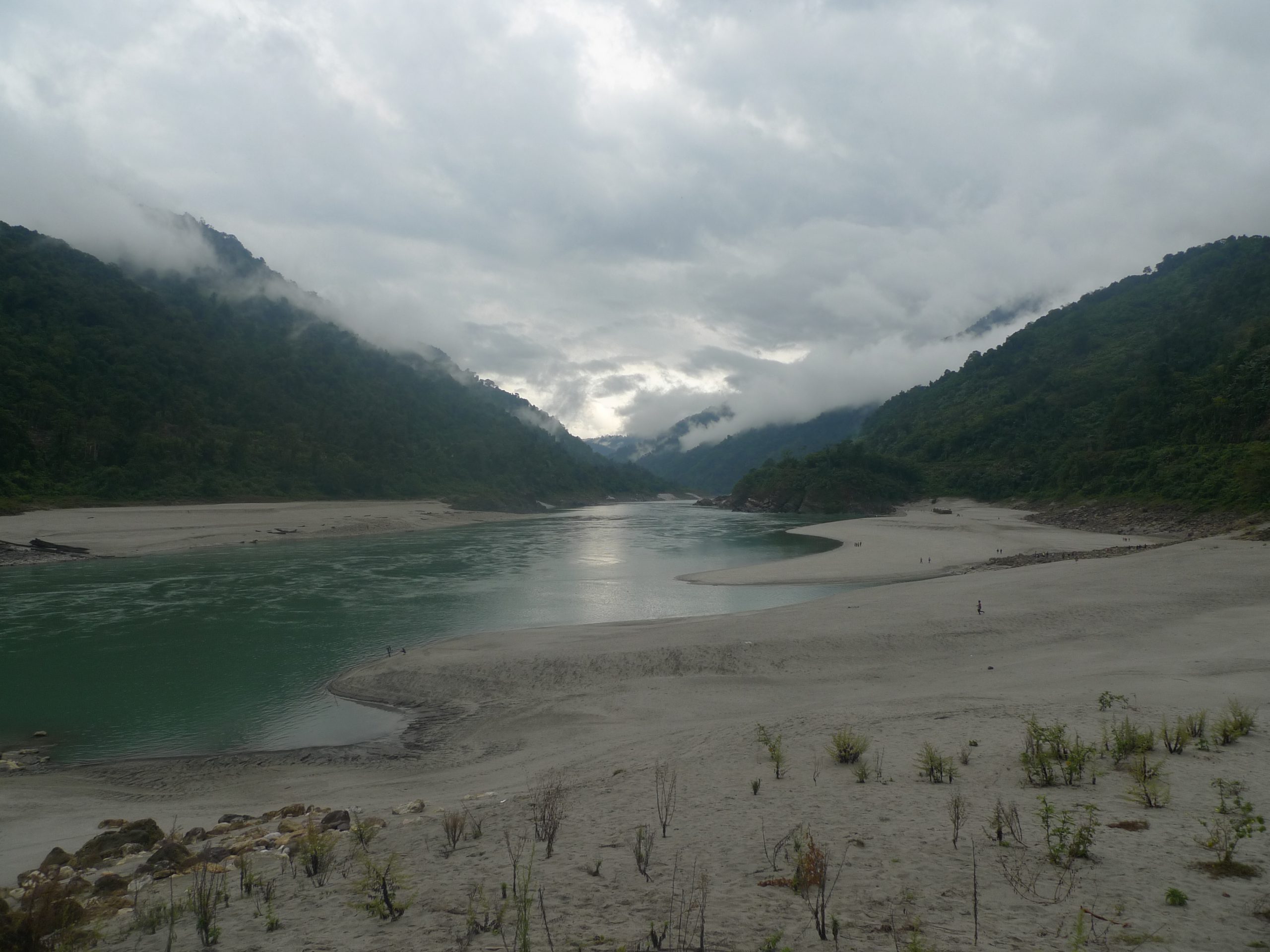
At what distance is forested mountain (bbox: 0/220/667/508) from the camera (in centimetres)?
6028

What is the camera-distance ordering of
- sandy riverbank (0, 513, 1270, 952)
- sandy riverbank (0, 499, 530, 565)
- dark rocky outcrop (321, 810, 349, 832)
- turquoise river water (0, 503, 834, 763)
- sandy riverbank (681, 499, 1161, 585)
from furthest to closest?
sandy riverbank (0, 499, 530, 565) → sandy riverbank (681, 499, 1161, 585) → turquoise river water (0, 503, 834, 763) → dark rocky outcrop (321, 810, 349, 832) → sandy riverbank (0, 513, 1270, 952)

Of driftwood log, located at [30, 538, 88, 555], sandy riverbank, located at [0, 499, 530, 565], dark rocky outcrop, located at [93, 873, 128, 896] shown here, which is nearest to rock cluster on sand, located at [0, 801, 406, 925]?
dark rocky outcrop, located at [93, 873, 128, 896]

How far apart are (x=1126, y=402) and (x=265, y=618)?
88018mm

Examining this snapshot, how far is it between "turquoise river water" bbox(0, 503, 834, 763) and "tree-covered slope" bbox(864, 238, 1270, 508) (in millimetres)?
33406

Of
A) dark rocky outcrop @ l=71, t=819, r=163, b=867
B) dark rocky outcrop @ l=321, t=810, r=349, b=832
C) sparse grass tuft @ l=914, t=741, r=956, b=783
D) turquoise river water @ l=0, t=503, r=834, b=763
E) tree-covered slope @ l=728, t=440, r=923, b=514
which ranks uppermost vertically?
tree-covered slope @ l=728, t=440, r=923, b=514

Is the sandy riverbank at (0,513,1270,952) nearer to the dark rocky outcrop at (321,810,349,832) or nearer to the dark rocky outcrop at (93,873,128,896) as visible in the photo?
the dark rocky outcrop at (321,810,349,832)

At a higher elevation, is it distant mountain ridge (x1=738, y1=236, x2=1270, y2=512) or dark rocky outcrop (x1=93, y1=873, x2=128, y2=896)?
distant mountain ridge (x1=738, y1=236, x2=1270, y2=512)

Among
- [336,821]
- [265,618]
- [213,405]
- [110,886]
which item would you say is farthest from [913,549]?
[213,405]

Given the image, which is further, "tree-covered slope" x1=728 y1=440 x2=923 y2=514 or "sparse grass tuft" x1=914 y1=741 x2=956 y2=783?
"tree-covered slope" x1=728 y1=440 x2=923 y2=514

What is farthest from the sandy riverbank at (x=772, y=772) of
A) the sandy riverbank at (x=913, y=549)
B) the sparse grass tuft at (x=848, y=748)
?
the sandy riverbank at (x=913, y=549)

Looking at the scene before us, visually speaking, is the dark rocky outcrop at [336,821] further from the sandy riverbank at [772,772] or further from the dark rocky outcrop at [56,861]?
the dark rocky outcrop at [56,861]

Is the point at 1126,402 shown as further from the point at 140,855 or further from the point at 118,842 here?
the point at 118,842

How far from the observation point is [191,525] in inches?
1975

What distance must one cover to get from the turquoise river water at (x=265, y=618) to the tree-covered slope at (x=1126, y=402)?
3341 cm
